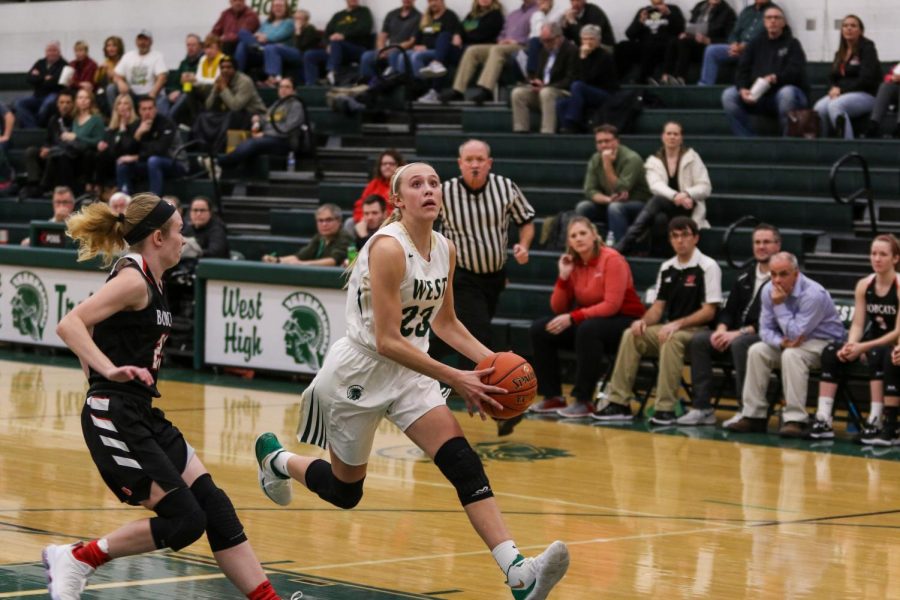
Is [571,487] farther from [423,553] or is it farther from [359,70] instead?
[359,70]

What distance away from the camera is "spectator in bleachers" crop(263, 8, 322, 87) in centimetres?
2127

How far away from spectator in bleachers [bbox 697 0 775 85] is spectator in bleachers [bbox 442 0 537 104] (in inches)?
95.8

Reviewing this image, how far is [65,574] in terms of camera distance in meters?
5.83

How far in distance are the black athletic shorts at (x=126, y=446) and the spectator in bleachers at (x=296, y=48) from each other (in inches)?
A: 618

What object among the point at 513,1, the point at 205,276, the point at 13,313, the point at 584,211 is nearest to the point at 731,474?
the point at 584,211

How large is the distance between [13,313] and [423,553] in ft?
34.7

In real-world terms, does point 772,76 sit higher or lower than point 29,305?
higher

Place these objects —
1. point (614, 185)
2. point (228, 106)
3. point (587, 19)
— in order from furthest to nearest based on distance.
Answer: point (228, 106), point (587, 19), point (614, 185)

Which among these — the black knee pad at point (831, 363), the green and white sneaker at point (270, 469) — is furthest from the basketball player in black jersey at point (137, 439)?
the black knee pad at point (831, 363)

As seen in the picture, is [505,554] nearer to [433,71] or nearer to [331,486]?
[331,486]

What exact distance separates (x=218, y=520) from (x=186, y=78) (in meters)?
16.0

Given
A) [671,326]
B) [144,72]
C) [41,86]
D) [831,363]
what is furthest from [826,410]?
[41,86]

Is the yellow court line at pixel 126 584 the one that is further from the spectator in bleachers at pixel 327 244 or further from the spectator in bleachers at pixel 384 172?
the spectator in bleachers at pixel 327 244

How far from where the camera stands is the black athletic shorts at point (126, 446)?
5.76m
